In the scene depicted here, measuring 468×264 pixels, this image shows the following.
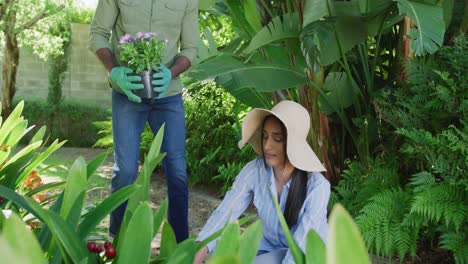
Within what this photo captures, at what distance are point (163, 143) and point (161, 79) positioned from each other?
1.38ft

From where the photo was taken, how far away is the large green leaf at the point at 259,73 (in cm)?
391

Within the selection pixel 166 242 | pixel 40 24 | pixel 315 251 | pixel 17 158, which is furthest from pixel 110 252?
pixel 40 24

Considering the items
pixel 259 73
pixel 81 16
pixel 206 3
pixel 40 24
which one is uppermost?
pixel 81 16

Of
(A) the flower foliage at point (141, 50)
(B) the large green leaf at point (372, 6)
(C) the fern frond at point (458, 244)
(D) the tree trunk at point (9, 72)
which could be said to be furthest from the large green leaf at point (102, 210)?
(D) the tree trunk at point (9, 72)

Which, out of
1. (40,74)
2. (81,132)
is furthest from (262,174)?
(40,74)

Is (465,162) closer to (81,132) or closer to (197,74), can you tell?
(197,74)

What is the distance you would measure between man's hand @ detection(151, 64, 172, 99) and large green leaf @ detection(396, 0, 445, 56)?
1.31 m

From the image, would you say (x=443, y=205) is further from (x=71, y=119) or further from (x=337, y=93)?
(x=71, y=119)

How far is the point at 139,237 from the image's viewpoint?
124 centimetres

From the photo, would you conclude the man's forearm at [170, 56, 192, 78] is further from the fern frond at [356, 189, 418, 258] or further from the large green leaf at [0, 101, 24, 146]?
the fern frond at [356, 189, 418, 258]

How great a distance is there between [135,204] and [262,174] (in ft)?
2.88

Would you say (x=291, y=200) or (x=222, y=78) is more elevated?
(x=222, y=78)

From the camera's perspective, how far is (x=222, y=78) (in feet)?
13.1

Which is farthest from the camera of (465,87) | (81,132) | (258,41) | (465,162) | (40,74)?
(40,74)
